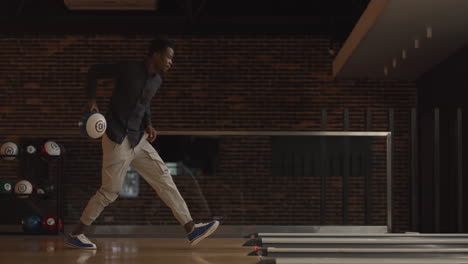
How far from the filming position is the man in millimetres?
4602

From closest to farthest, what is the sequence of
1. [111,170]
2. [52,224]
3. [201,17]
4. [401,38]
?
[111,170]
[52,224]
[401,38]
[201,17]

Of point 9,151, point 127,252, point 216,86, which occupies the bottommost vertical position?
point 127,252

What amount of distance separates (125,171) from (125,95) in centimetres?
49

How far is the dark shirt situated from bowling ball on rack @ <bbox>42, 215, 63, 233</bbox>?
214 centimetres

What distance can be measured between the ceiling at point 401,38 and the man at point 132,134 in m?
2.71

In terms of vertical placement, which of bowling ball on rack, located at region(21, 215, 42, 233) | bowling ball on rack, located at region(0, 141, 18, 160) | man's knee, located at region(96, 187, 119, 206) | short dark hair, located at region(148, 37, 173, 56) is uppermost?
short dark hair, located at region(148, 37, 173, 56)

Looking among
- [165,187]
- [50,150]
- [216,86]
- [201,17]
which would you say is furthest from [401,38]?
[165,187]

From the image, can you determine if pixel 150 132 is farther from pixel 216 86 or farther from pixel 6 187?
pixel 216 86

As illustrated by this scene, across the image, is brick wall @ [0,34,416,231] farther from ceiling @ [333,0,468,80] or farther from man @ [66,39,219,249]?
man @ [66,39,219,249]

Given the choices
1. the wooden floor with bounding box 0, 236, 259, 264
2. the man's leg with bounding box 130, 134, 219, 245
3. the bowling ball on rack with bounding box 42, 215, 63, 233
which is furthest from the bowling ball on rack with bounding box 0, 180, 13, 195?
the man's leg with bounding box 130, 134, 219, 245

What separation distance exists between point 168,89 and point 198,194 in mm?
4268

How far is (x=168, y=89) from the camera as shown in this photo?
10.6 metres

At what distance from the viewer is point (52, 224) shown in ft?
21.2

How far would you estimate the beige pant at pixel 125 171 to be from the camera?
460cm
